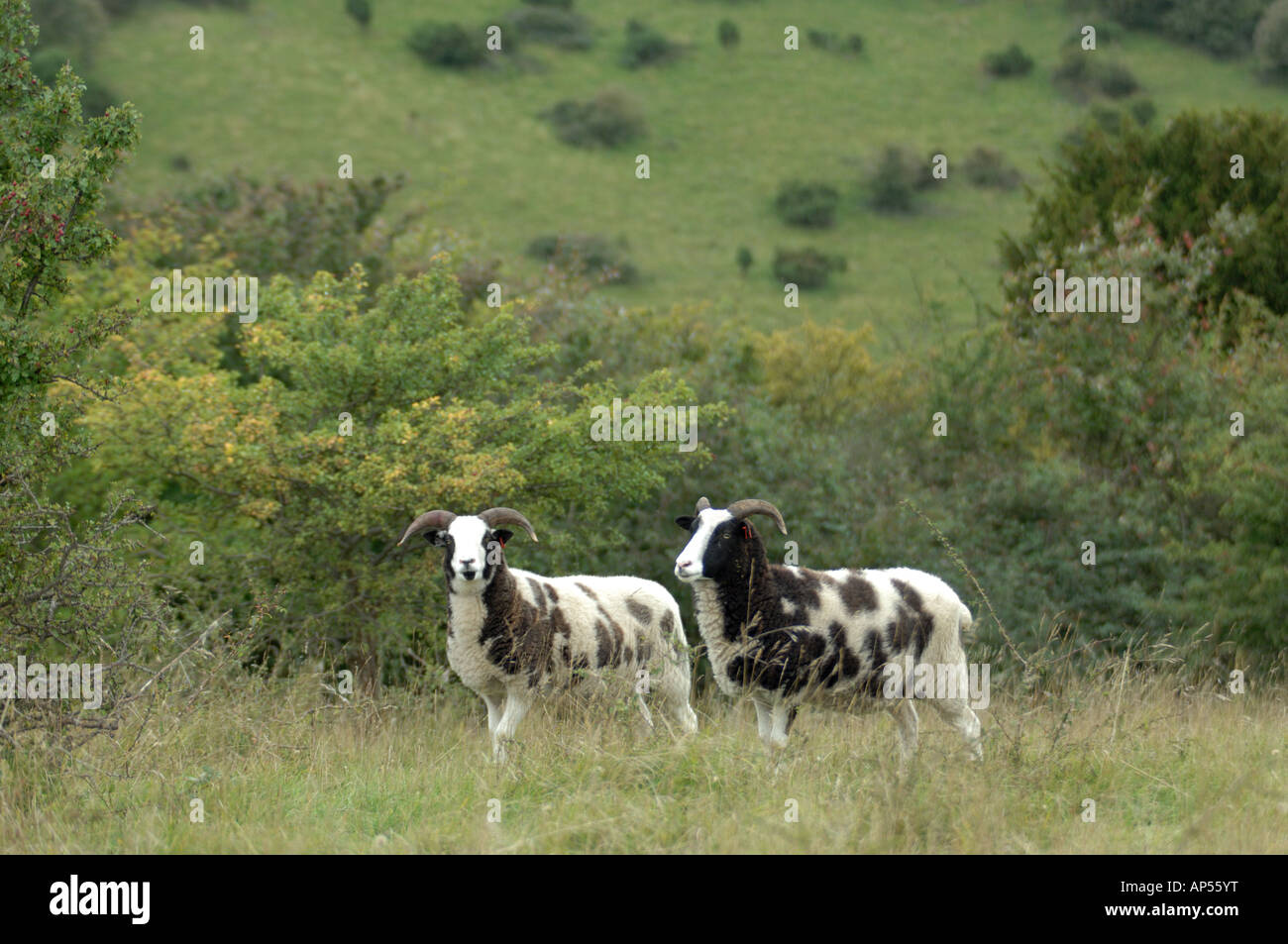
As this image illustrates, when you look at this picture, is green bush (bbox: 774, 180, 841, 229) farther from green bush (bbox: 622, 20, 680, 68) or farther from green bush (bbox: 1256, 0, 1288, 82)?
green bush (bbox: 1256, 0, 1288, 82)

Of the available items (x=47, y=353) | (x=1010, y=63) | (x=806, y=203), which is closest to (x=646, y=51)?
(x=806, y=203)

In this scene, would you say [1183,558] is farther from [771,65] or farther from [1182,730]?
[771,65]

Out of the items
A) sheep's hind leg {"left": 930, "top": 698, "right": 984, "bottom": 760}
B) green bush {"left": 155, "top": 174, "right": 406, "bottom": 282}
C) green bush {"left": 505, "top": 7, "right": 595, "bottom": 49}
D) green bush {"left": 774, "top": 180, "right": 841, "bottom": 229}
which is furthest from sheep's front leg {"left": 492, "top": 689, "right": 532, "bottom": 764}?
green bush {"left": 505, "top": 7, "right": 595, "bottom": 49}

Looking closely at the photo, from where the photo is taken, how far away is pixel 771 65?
67.1 meters


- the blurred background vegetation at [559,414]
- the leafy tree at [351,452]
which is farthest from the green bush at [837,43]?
the leafy tree at [351,452]

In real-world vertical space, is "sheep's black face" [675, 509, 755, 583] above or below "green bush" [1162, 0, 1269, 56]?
below

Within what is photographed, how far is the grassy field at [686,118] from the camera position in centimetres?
4906

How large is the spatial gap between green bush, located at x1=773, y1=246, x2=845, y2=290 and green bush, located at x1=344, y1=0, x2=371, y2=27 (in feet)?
102

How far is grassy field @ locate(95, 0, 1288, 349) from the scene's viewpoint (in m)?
49.1

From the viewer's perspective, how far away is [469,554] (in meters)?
8.88

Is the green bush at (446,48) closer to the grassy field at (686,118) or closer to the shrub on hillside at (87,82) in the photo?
the grassy field at (686,118)

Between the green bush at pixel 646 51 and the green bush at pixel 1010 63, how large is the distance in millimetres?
16846

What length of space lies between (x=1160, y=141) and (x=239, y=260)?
21.3 meters

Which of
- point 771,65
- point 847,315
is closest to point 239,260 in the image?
point 847,315
